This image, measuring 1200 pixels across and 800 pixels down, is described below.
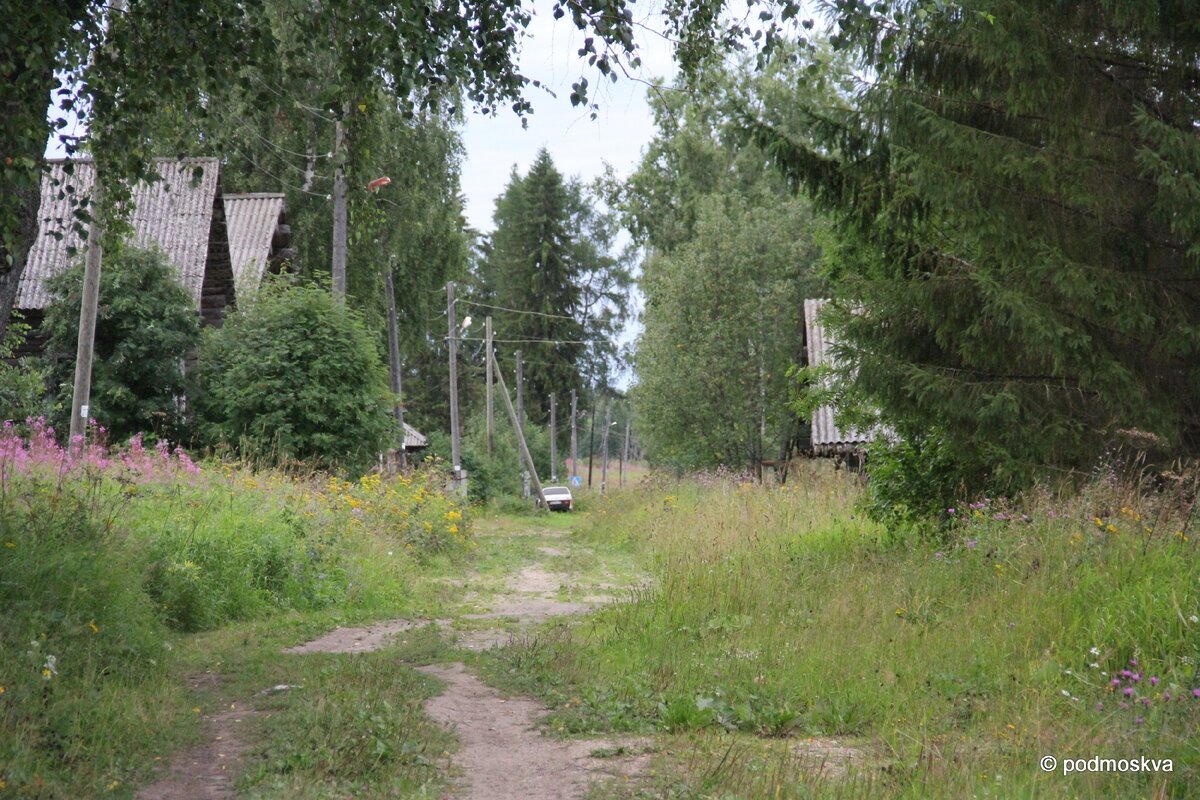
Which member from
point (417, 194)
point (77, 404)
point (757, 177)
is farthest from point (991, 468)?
point (757, 177)

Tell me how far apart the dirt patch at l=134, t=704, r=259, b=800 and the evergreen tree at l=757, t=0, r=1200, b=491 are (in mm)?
6738

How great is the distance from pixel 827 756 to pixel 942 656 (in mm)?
1986

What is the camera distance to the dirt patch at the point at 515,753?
18.2 feet

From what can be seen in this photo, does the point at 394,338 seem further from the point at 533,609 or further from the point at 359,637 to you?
the point at 359,637

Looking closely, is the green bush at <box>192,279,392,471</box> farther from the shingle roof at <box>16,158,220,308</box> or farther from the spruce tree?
the spruce tree

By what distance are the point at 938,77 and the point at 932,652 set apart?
248 inches

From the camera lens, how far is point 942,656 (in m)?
7.61

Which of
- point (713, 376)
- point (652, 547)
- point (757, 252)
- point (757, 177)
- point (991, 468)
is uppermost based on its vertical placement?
point (757, 177)

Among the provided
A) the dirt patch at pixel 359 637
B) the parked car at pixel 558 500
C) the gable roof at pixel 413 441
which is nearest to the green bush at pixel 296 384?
the dirt patch at pixel 359 637

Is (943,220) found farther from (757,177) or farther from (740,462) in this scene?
(757,177)

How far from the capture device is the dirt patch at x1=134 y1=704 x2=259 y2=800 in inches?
A: 211

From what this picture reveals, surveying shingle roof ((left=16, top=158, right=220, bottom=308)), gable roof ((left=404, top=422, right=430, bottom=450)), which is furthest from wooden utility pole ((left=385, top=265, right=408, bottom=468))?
shingle roof ((left=16, top=158, right=220, bottom=308))

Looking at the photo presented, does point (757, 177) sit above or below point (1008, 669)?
above

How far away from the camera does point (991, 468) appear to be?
12156mm
